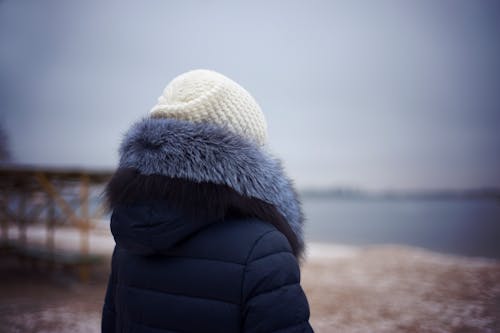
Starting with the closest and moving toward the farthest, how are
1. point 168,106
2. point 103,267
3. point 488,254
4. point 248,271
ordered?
point 248,271 < point 168,106 < point 103,267 < point 488,254

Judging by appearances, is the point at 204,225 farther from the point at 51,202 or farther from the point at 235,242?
the point at 51,202

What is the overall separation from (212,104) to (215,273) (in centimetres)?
51

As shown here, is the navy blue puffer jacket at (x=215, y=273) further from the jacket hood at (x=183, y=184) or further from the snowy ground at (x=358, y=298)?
the snowy ground at (x=358, y=298)

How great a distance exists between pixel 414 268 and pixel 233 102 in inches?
417

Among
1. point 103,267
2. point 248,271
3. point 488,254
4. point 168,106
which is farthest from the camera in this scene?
point 488,254

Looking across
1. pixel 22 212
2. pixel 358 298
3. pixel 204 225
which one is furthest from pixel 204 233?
pixel 22 212

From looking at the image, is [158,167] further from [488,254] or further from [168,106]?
[488,254]

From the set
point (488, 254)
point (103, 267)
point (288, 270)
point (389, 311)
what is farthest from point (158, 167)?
point (488, 254)

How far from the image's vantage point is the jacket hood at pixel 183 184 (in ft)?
3.12

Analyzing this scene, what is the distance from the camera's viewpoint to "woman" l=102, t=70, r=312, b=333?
3.10 ft

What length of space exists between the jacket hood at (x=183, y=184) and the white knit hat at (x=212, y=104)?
5cm

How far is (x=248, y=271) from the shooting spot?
0.93 meters

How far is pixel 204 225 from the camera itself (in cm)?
97

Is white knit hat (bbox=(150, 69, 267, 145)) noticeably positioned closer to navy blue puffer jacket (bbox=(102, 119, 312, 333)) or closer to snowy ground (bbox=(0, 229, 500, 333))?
navy blue puffer jacket (bbox=(102, 119, 312, 333))
